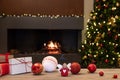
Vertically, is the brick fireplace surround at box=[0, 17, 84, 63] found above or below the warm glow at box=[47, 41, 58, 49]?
above

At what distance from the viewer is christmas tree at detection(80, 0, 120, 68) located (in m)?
4.63

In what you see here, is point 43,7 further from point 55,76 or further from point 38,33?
point 55,76

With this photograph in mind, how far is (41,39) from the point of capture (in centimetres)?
537

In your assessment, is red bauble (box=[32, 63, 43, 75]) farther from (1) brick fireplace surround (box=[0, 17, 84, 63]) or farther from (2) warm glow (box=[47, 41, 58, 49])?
(2) warm glow (box=[47, 41, 58, 49])

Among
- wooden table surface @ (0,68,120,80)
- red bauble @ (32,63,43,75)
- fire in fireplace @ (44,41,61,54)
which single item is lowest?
wooden table surface @ (0,68,120,80)

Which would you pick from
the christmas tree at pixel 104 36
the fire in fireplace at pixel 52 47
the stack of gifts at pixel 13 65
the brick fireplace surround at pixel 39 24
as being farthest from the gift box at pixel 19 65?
the fire in fireplace at pixel 52 47

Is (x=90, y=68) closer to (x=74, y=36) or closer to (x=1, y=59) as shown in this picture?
(x=1, y=59)

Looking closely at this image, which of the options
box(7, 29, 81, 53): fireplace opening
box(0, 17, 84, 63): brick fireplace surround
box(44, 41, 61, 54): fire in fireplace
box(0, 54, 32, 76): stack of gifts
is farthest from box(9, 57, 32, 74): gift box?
box(7, 29, 81, 53): fireplace opening

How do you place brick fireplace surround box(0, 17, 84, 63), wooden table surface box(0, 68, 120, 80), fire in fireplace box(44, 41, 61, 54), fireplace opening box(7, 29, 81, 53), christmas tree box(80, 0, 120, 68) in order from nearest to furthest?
wooden table surface box(0, 68, 120, 80) < christmas tree box(80, 0, 120, 68) < brick fireplace surround box(0, 17, 84, 63) < fire in fireplace box(44, 41, 61, 54) < fireplace opening box(7, 29, 81, 53)

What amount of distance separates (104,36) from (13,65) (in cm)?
316

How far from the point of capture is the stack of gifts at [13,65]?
5.63 feet

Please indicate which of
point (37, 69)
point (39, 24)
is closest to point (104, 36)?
point (39, 24)

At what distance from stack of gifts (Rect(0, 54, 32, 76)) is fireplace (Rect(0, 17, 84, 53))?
3161 millimetres

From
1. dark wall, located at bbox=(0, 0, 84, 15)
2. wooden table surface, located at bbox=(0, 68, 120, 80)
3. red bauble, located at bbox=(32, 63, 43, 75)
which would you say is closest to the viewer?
wooden table surface, located at bbox=(0, 68, 120, 80)
